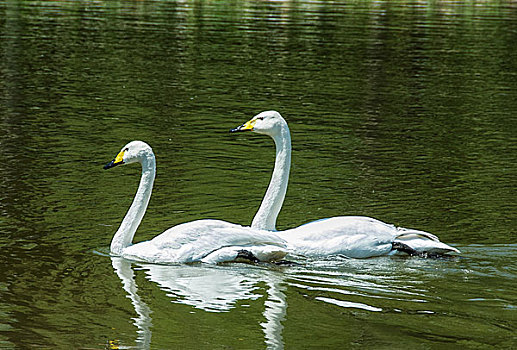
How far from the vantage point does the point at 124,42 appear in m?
34.8

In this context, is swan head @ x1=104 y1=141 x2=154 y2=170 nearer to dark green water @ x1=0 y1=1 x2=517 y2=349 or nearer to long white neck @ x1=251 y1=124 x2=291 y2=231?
dark green water @ x1=0 y1=1 x2=517 y2=349

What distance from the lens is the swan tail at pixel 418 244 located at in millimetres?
10258

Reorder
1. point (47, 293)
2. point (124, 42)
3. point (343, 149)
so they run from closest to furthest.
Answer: point (47, 293)
point (343, 149)
point (124, 42)

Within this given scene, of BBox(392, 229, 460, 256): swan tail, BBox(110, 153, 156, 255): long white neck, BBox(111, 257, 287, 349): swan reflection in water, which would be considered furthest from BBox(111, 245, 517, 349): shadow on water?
BBox(110, 153, 156, 255): long white neck

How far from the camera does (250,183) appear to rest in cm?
1442

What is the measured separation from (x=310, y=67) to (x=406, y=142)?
1220cm

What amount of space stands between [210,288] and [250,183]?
5382 mm

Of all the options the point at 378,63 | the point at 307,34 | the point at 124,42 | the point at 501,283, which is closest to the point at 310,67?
the point at 378,63

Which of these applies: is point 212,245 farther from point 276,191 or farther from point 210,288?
point 276,191

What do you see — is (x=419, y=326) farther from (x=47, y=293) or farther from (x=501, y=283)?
(x=47, y=293)

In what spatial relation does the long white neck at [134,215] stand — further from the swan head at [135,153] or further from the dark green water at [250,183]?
the dark green water at [250,183]

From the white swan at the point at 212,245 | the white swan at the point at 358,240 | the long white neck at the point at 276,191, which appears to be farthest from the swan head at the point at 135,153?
the white swan at the point at 358,240

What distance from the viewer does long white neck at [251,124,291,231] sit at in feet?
36.4

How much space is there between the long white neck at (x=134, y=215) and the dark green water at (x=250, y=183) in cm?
29
